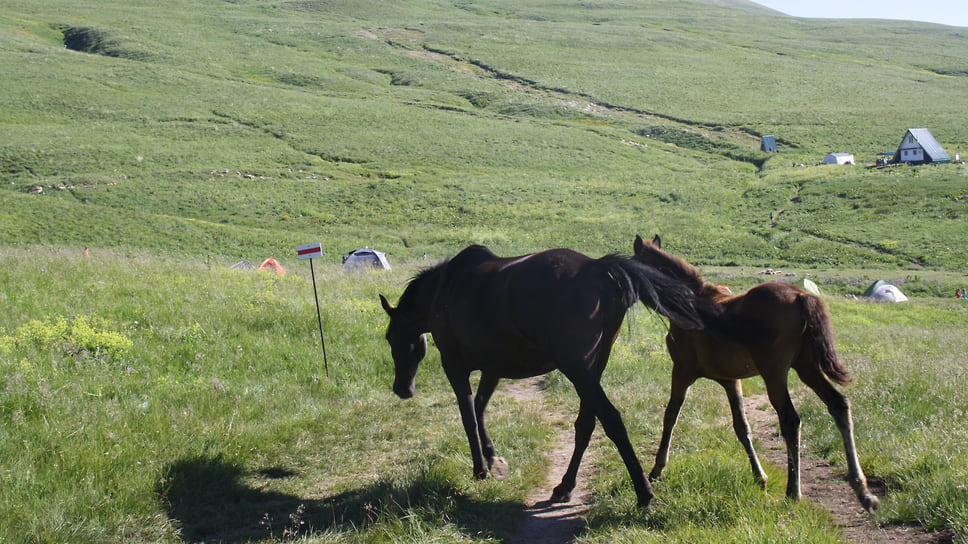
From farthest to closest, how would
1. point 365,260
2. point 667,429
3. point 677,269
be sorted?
point 365,260
point 677,269
point 667,429

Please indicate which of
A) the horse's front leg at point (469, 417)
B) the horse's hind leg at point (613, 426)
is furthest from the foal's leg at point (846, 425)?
the horse's front leg at point (469, 417)

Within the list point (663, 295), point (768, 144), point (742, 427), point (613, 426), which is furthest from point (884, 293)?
point (768, 144)

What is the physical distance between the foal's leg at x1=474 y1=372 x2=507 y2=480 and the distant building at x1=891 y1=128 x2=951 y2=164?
6360 centimetres

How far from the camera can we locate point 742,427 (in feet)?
18.9

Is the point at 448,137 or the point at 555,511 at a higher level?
the point at 555,511

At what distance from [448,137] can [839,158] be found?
34513mm

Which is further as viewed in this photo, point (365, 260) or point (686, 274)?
point (365, 260)

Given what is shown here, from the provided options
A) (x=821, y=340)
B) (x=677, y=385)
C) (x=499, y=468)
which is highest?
(x=821, y=340)

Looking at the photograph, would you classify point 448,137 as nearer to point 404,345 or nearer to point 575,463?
point 404,345

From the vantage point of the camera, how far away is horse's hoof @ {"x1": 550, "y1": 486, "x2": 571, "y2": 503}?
564 cm

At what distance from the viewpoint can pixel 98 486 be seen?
17.2ft

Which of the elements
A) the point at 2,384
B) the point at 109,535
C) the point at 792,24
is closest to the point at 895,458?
the point at 109,535

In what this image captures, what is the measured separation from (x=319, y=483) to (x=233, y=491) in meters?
0.72

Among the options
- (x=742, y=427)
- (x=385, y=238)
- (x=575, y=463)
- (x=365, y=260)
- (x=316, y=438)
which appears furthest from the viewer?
(x=385, y=238)
